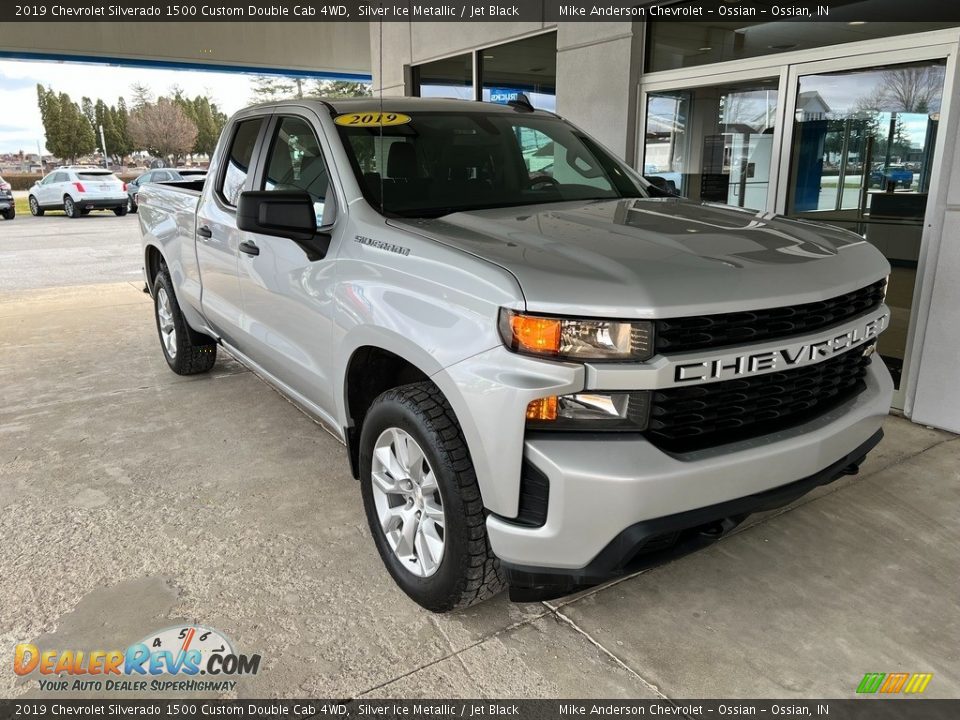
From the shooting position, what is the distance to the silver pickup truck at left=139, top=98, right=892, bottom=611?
2.05 m

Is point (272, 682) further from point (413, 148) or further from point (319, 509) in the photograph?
point (413, 148)

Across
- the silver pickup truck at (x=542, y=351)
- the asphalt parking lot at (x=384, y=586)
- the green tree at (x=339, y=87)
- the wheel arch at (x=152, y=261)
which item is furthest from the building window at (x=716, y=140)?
the green tree at (x=339, y=87)

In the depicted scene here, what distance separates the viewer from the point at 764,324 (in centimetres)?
222

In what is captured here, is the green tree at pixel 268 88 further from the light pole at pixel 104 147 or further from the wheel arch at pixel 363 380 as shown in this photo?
the wheel arch at pixel 363 380

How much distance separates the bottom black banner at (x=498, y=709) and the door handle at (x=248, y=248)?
2.02 m

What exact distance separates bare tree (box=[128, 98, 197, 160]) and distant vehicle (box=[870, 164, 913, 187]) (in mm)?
54811

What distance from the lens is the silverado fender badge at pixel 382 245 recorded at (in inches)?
99.8

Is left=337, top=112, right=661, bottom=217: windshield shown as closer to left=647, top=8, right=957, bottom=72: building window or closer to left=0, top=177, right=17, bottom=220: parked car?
left=647, top=8, right=957, bottom=72: building window

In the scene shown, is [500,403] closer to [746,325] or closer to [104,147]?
[746,325]

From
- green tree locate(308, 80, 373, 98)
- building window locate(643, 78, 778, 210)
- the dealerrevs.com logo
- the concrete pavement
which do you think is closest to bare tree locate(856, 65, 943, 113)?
building window locate(643, 78, 778, 210)

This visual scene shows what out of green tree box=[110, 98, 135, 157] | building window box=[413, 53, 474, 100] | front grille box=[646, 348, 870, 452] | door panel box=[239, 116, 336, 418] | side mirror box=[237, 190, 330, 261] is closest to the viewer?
front grille box=[646, 348, 870, 452]

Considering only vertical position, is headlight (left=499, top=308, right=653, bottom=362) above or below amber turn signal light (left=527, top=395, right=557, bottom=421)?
above

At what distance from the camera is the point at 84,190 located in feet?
80.5

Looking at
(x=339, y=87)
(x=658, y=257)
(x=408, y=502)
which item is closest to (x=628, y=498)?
(x=658, y=257)
